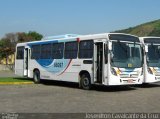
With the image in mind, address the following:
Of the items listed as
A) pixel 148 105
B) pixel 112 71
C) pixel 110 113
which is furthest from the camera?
pixel 112 71

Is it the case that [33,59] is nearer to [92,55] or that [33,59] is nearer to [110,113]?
[92,55]

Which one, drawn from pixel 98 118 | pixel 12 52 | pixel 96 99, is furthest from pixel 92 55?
pixel 12 52

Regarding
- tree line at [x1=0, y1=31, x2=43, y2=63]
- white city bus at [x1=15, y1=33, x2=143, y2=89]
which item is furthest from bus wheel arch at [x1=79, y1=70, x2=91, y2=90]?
tree line at [x1=0, y1=31, x2=43, y2=63]

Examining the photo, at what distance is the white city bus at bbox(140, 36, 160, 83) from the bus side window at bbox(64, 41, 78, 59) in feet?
11.5

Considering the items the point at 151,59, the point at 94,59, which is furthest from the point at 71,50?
the point at 151,59

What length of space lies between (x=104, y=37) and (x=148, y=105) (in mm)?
6051

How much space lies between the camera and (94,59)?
19828 millimetres

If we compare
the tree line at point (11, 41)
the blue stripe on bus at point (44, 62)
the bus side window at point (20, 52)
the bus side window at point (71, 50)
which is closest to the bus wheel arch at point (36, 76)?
the blue stripe on bus at point (44, 62)

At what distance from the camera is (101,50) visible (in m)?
19.5

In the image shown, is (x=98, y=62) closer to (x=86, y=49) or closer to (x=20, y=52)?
(x=86, y=49)

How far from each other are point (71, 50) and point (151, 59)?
4282mm

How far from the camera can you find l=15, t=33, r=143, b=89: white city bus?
19.0 m

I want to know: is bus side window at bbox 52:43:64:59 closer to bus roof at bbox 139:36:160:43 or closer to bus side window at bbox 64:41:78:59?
bus side window at bbox 64:41:78:59

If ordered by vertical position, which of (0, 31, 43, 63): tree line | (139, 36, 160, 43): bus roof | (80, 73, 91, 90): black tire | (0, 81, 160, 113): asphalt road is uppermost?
(0, 31, 43, 63): tree line
